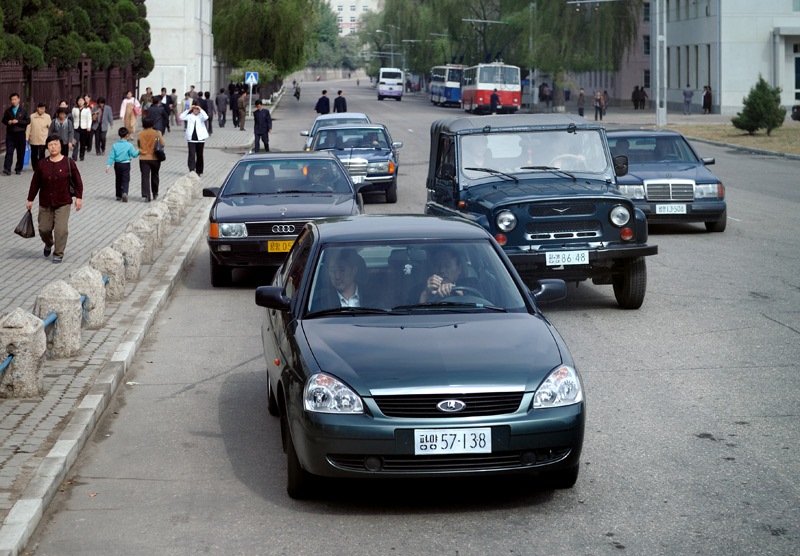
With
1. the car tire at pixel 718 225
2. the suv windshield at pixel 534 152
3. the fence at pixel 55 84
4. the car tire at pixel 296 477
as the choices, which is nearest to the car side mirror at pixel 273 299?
the car tire at pixel 296 477

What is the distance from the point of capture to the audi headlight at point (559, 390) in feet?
21.5

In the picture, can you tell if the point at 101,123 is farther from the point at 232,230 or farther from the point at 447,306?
the point at 447,306

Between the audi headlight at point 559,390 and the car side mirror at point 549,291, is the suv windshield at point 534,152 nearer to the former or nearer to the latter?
the car side mirror at point 549,291

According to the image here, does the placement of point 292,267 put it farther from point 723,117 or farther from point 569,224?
point 723,117

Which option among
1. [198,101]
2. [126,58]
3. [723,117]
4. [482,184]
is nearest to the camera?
[482,184]

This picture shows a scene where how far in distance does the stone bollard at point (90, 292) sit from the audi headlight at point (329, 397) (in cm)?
582

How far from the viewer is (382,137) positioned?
2762cm

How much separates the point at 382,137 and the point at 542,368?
69.8 feet

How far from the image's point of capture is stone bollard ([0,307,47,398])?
355 inches

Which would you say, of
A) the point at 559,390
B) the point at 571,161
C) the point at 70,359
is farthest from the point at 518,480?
the point at 571,161

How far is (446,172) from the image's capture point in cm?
1454

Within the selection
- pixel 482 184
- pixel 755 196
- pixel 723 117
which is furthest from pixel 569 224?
pixel 723 117

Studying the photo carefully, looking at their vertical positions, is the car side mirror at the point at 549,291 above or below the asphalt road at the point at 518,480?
above

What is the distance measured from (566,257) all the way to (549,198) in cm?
61
